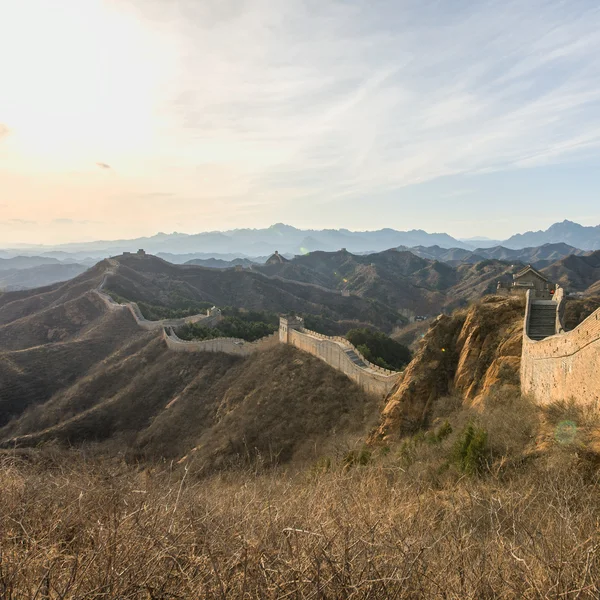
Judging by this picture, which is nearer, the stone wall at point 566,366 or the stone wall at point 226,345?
the stone wall at point 566,366

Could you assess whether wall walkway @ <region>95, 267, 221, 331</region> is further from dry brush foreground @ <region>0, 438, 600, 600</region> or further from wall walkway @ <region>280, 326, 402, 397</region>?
dry brush foreground @ <region>0, 438, 600, 600</region>

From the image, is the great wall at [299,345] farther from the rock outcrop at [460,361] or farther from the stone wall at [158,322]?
the rock outcrop at [460,361]

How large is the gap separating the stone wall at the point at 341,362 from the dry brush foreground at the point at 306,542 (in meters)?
16.2

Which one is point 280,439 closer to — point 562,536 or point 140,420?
point 140,420

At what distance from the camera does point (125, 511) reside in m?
6.62

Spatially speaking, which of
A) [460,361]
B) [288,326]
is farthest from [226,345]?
[460,361]

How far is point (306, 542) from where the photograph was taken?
18.9 feet

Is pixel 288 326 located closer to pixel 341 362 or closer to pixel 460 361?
pixel 341 362

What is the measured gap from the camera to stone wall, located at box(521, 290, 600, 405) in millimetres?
10133

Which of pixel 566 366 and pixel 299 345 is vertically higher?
pixel 566 366

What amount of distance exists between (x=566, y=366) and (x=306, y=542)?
948cm

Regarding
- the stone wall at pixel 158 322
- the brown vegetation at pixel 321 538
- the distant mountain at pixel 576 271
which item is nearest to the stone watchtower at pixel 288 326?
the stone wall at pixel 158 322

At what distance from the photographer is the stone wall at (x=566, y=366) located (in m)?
10.1

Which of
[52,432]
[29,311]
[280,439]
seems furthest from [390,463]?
[29,311]
